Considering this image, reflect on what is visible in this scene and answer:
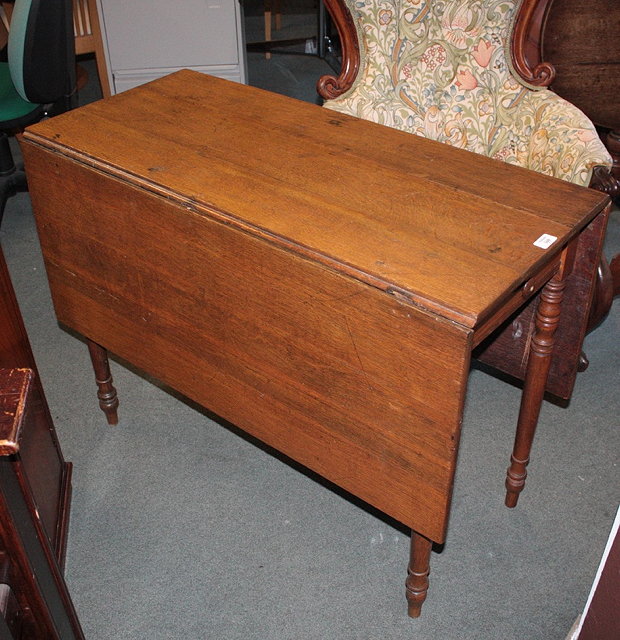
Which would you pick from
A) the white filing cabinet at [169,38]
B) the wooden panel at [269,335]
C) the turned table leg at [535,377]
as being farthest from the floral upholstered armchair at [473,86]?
the white filing cabinet at [169,38]

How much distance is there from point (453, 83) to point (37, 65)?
1.23 metres

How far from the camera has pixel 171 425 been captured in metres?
2.06

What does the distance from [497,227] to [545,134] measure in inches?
24.0

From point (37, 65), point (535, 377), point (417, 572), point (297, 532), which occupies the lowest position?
point (297, 532)

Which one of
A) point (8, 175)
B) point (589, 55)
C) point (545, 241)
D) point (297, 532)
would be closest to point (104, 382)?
point (297, 532)

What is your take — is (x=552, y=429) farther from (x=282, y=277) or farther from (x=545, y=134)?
(x=282, y=277)

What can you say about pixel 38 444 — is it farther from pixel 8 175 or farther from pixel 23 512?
pixel 8 175

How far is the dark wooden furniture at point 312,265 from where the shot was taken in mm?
1281

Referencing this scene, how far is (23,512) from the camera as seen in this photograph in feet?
3.84

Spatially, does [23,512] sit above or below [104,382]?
above

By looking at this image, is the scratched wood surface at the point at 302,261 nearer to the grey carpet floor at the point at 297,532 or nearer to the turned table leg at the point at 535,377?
the turned table leg at the point at 535,377

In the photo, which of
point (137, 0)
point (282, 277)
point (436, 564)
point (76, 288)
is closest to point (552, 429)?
point (436, 564)

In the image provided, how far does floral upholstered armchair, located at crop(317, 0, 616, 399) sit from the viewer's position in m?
1.84

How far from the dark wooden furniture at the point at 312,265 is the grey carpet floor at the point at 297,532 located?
118mm
